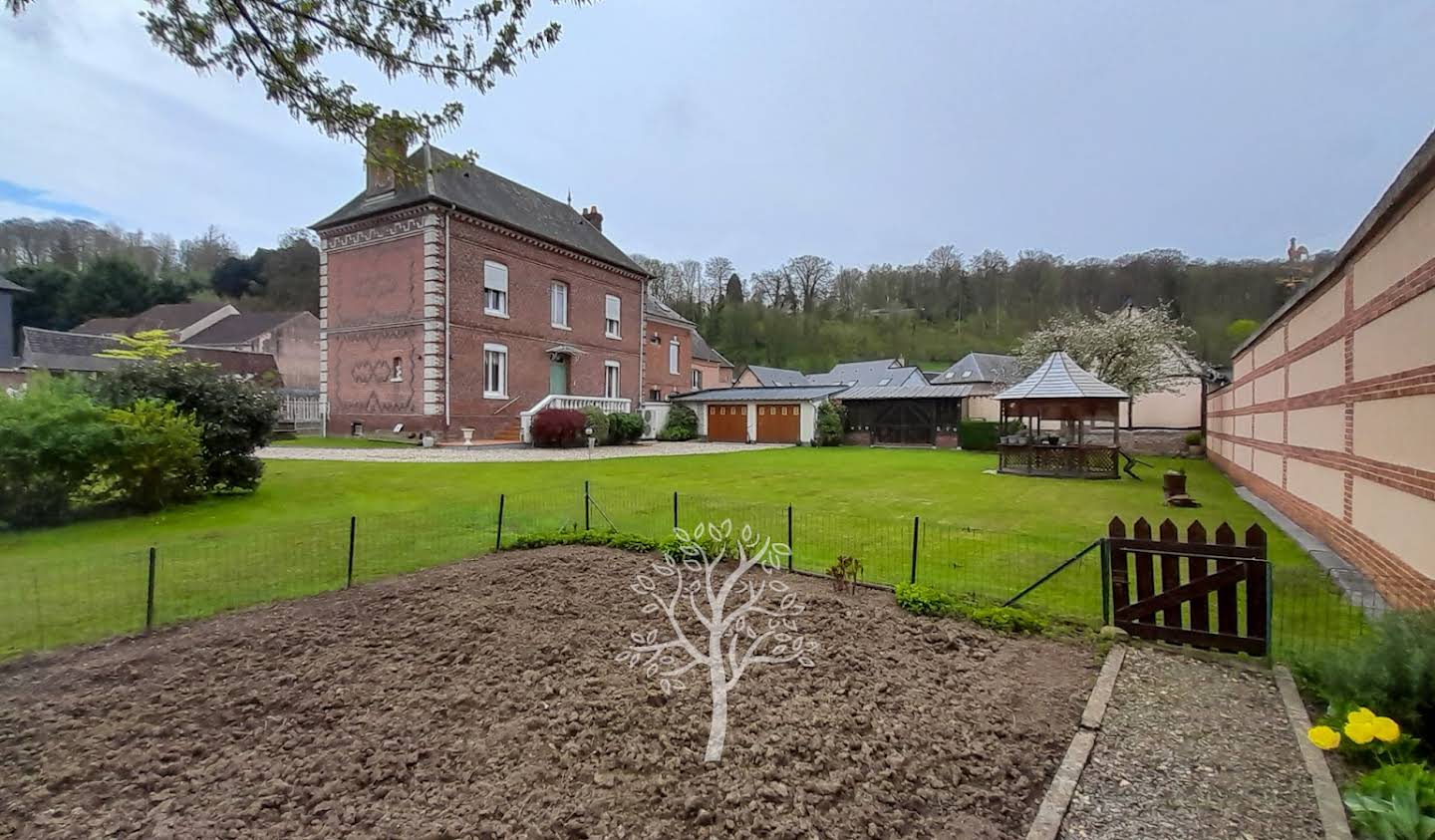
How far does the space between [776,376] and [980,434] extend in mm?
27289

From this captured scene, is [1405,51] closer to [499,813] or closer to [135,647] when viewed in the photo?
[499,813]

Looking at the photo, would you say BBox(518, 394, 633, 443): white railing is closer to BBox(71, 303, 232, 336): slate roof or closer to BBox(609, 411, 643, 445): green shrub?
BBox(609, 411, 643, 445): green shrub

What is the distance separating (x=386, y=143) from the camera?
14.1 feet

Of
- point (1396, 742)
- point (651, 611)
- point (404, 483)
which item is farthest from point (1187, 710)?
point (404, 483)

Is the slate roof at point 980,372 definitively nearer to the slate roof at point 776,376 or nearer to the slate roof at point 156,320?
the slate roof at point 776,376

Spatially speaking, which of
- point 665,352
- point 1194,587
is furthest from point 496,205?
point 1194,587

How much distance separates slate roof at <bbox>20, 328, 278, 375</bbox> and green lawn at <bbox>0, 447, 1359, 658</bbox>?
2043cm

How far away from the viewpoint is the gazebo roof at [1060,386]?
52.7 ft

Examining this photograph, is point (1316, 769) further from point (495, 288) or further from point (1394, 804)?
point (495, 288)

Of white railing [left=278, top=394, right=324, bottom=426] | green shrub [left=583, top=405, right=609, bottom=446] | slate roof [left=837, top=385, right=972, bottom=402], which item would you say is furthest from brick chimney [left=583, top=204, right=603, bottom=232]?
white railing [left=278, top=394, right=324, bottom=426]

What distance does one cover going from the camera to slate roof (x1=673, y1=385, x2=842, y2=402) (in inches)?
1057

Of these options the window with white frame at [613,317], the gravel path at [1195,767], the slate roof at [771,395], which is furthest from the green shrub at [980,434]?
the gravel path at [1195,767]

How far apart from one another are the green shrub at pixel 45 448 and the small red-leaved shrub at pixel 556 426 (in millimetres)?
11724

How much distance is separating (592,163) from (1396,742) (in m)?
9.53
